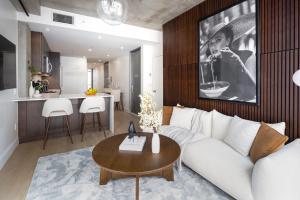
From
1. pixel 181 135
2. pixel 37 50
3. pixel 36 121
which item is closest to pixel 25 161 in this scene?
pixel 36 121

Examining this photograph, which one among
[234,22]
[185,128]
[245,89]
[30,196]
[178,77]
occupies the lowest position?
[30,196]

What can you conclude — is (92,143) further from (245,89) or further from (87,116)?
(245,89)

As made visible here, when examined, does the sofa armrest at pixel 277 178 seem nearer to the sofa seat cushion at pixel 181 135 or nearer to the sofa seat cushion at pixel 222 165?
the sofa seat cushion at pixel 222 165

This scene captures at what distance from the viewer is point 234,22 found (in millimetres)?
2652

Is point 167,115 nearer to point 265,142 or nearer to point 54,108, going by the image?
point 265,142

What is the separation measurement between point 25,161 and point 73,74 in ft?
20.3

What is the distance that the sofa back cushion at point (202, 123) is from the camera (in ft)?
9.23

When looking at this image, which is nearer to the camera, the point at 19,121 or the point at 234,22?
the point at 234,22

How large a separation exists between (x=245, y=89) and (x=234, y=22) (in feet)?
3.54

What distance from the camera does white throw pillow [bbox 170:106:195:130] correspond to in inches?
123

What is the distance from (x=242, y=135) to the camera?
2088 mm

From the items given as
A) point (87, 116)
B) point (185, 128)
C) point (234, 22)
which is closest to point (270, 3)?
point (234, 22)

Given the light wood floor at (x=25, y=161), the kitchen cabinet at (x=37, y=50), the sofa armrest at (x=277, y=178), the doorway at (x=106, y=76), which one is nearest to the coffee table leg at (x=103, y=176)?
the light wood floor at (x=25, y=161)

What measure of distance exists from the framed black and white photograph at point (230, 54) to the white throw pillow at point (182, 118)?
47 centimetres
